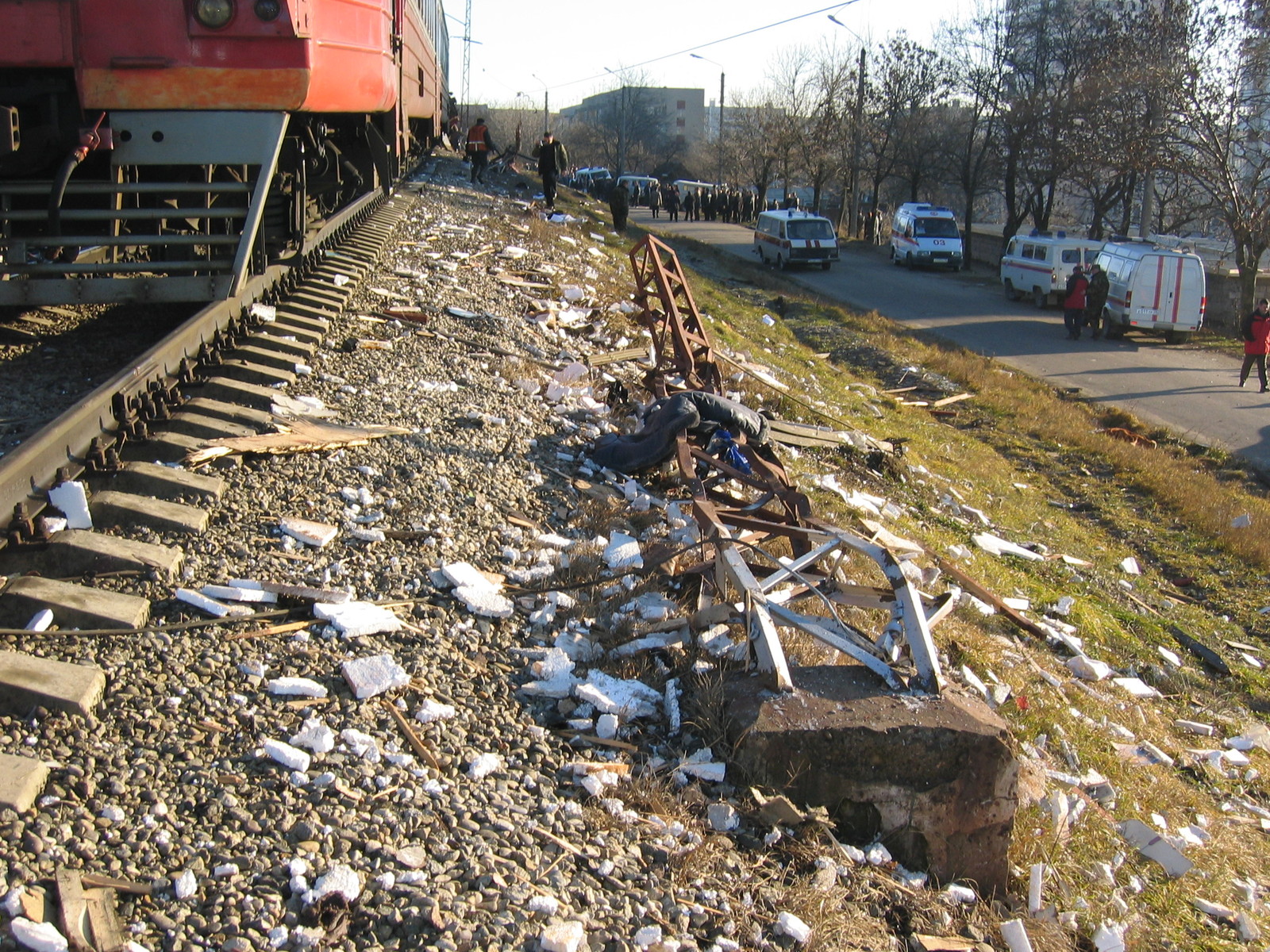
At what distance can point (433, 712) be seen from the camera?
3500mm

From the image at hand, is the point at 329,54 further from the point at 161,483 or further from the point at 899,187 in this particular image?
the point at 899,187

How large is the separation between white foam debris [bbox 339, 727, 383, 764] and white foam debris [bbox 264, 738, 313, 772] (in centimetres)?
14

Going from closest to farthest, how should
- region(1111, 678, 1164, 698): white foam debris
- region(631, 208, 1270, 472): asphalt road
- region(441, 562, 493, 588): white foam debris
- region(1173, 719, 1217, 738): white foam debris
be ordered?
region(441, 562, 493, 588): white foam debris, region(1173, 719, 1217, 738): white foam debris, region(1111, 678, 1164, 698): white foam debris, region(631, 208, 1270, 472): asphalt road

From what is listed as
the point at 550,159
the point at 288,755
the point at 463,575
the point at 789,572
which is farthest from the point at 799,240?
the point at 288,755

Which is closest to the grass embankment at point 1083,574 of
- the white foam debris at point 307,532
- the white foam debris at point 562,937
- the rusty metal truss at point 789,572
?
the rusty metal truss at point 789,572

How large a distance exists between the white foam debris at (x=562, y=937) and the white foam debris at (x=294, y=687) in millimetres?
1197

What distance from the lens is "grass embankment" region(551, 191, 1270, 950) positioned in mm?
4832

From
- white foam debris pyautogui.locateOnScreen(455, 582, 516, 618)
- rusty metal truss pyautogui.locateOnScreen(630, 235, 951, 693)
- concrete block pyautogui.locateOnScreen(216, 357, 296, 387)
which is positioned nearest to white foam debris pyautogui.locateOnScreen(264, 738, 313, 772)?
white foam debris pyautogui.locateOnScreen(455, 582, 516, 618)

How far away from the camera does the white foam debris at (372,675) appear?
3494 millimetres

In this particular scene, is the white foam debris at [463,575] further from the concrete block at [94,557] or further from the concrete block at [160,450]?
the concrete block at [160,450]

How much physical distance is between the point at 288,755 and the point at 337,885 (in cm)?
57

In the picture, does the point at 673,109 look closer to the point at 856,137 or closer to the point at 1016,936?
the point at 856,137

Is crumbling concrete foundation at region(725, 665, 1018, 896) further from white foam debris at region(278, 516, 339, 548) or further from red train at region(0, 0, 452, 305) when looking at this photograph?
red train at region(0, 0, 452, 305)

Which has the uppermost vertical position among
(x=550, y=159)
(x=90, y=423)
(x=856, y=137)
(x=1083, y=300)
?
(x=856, y=137)
